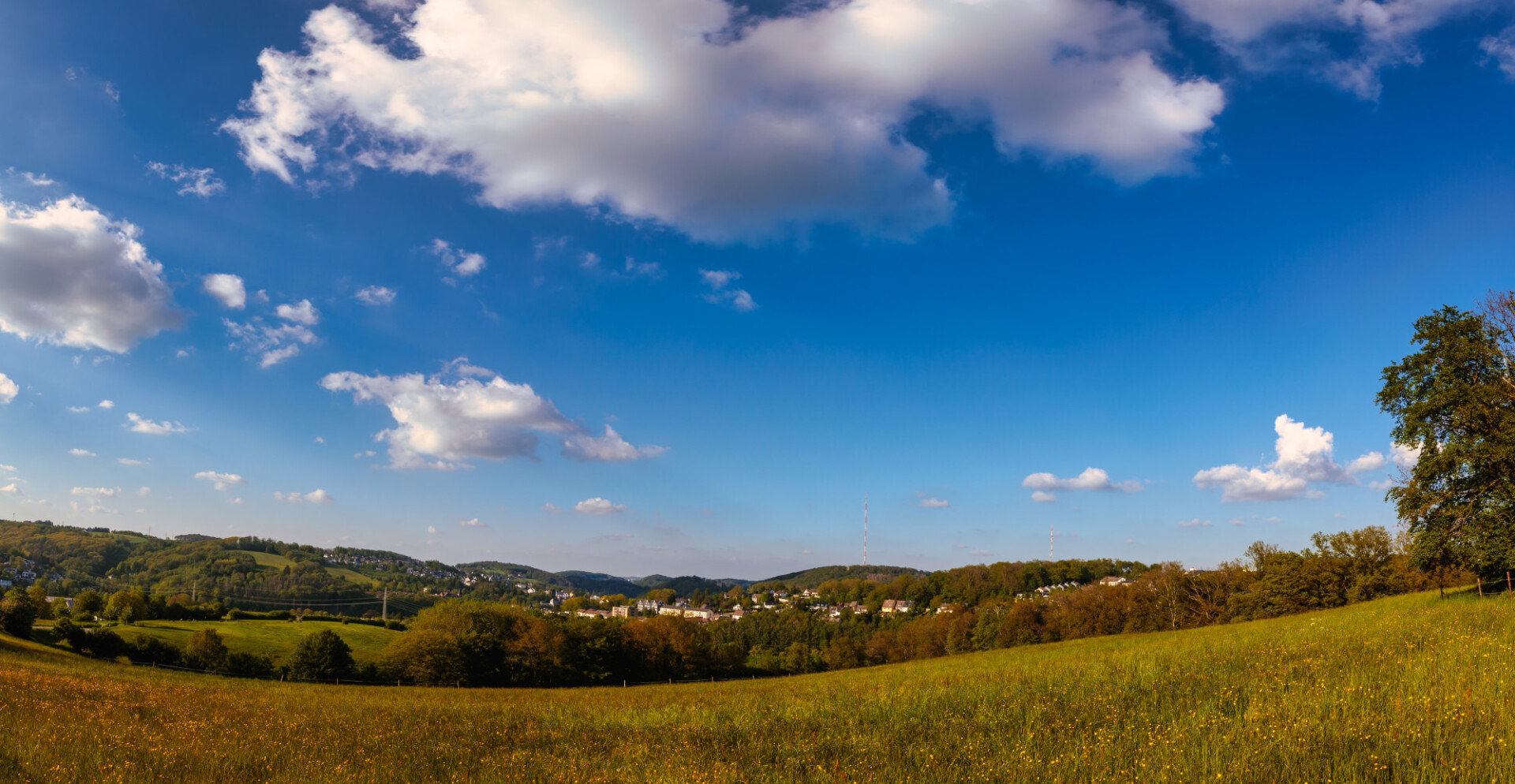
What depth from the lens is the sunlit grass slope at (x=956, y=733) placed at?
17.9ft

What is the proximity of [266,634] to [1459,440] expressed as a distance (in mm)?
139606

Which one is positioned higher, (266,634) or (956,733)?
(956,733)

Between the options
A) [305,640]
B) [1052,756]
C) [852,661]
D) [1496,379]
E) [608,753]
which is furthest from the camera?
[852,661]

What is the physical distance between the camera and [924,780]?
5.61 m

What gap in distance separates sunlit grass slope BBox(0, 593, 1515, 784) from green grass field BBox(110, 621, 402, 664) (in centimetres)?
9051

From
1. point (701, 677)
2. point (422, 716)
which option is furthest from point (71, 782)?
point (701, 677)

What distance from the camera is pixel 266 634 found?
102 meters

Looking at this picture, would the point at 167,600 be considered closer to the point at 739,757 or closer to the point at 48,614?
the point at 48,614

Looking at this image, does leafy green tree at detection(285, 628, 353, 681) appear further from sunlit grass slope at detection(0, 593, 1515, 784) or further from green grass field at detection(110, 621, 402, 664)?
sunlit grass slope at detection(0, 593, 1515, 784)

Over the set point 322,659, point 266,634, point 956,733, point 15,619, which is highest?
point 956,733

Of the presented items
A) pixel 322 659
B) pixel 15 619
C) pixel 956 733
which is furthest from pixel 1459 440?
pixel 15 619

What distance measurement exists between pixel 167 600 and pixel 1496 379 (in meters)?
188

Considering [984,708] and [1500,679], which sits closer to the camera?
[1500,679]

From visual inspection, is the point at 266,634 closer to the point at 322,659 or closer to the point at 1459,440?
the point at 322,659
